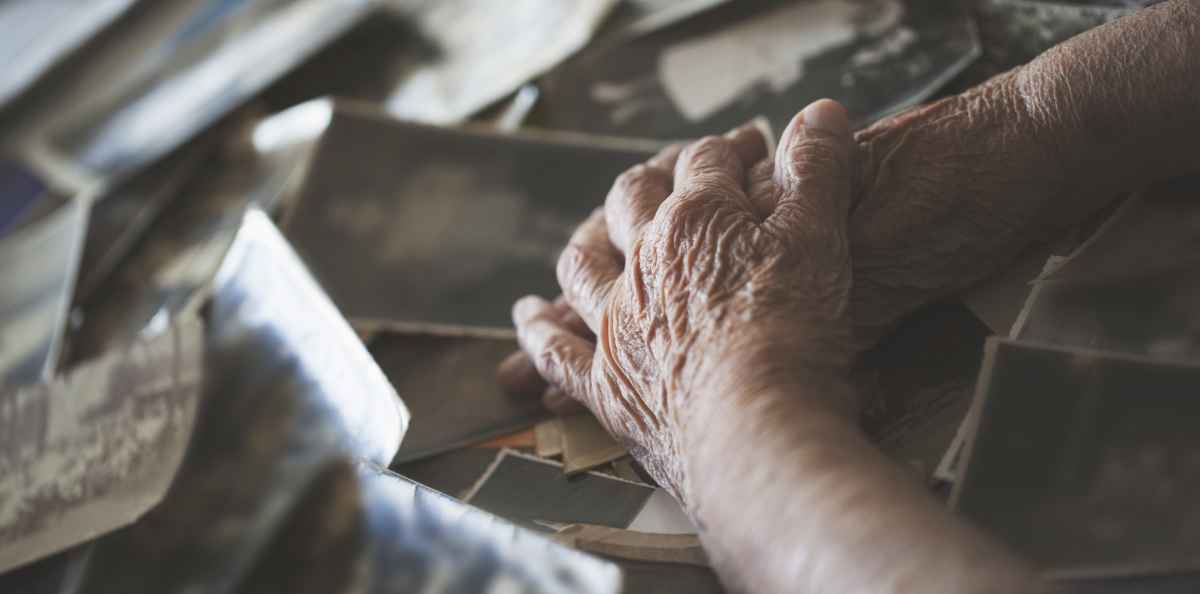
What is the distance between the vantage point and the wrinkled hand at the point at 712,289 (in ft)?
3.76

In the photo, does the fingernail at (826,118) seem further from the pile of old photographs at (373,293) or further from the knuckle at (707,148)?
the pile of old photographs at (373,293)

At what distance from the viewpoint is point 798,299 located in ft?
3.84

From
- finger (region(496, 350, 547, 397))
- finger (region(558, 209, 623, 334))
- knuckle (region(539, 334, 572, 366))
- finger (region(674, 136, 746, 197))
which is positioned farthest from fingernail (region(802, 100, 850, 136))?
finger (region(496, 350, 547, 397))

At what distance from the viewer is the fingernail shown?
1325mm

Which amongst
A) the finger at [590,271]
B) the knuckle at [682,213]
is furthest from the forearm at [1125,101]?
the finger at [590,271]

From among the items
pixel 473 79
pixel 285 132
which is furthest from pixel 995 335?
pixel 285 132

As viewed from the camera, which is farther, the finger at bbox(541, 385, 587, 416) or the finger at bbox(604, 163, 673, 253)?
the finger at bbox(541, 385, 587, 416)

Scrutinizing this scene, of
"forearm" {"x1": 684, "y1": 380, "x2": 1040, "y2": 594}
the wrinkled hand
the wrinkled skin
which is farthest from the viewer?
the wrinkled hand

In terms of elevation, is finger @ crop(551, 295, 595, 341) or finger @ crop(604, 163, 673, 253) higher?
finger @ crop(604, 163, 673, 253)

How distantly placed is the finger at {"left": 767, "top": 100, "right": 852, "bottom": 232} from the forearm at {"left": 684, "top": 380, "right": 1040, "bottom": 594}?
9.3 inches

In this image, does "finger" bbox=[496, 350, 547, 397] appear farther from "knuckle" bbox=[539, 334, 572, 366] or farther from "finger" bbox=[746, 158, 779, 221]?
"finger" bbox=[746, 158, 779, 221]

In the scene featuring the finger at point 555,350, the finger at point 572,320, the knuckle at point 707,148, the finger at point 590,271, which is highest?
the knuckle at point 707,148

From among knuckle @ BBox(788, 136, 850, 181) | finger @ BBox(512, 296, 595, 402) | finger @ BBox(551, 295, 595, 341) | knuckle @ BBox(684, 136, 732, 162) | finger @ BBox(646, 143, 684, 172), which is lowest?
finger @ BBox(551, 295, 595, 341)

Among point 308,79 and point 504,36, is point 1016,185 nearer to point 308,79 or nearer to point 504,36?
point 504,36
